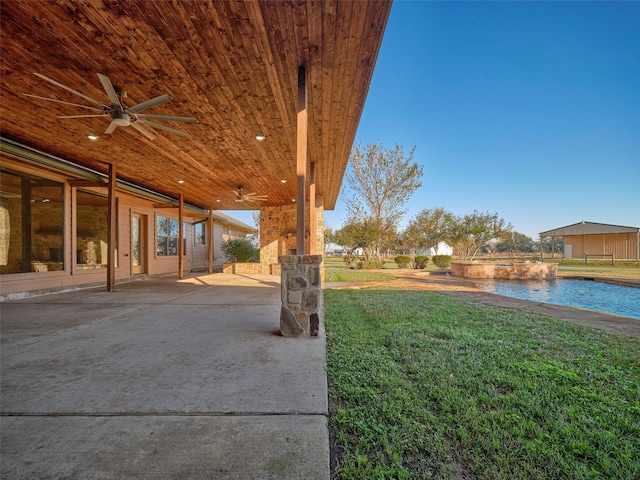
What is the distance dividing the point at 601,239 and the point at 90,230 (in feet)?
103

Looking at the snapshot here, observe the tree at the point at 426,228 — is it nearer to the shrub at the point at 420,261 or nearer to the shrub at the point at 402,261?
the shrub at the point at 420,261

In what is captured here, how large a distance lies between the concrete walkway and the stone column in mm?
164

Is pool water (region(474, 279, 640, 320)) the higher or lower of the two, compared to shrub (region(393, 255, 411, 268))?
lower

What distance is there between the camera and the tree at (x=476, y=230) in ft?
48.2

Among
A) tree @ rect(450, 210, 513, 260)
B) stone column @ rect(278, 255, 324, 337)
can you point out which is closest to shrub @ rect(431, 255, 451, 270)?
tree @ rect(450, 210, 513, 260)

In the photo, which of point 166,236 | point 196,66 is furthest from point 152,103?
point 166,236

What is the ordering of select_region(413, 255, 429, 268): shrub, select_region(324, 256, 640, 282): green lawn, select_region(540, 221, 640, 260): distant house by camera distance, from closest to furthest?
select_region(324, 256, 640, 282): green lawn → select_region(413, 255, 429, 268): shrub → select_region(540, 221, 640, 260): distant house

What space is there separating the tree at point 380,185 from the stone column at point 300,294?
43.5 ft

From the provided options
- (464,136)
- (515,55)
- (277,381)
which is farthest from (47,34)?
(464,136)

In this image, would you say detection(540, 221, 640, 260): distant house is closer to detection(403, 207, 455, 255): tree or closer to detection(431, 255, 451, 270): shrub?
detection(403, 207, 455, 255): tree

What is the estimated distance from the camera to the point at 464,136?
1866 cm

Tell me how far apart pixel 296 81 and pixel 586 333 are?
4.48 meters

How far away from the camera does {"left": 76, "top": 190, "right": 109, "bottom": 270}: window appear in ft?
23.3

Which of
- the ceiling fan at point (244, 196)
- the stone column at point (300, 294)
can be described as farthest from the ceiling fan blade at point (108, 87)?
the ceiling fan at point (244, 196)
